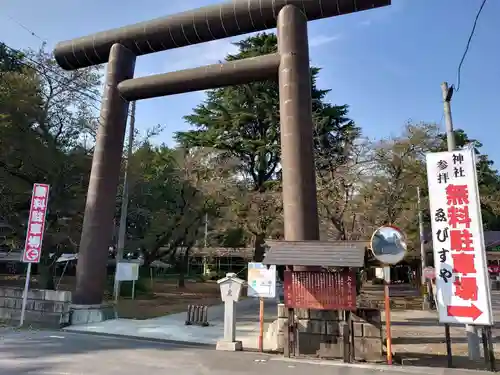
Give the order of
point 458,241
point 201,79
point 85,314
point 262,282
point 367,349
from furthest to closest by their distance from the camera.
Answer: point 85,314
point 201,79
point 262,282
point 367,349
point 458,241

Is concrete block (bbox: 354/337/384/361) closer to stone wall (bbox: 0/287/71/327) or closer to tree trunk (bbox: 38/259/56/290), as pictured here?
stone wall (bbox: 0/287/71/327)

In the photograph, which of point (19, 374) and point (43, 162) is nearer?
Answer: point (19, 374)

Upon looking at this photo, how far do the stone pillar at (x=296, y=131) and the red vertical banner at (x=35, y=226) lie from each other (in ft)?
28.3

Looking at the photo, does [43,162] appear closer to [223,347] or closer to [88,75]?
[88,75]

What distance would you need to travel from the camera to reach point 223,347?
980 centimetres

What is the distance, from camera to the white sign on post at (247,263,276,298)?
1035 centimetres

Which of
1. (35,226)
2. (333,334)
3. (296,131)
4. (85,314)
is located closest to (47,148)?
(35,226)

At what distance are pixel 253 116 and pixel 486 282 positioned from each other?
1921 cm

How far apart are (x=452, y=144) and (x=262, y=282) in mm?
5941

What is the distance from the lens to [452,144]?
383 inches

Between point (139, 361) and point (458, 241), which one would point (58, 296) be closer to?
point (139, 361)

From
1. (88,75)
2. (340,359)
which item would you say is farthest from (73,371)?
(88,75)

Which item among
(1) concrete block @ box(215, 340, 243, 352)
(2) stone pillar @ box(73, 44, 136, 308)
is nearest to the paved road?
(1) concrete block @ box(215, 340, 243, 352)

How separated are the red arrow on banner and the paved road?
1086 millimetres
